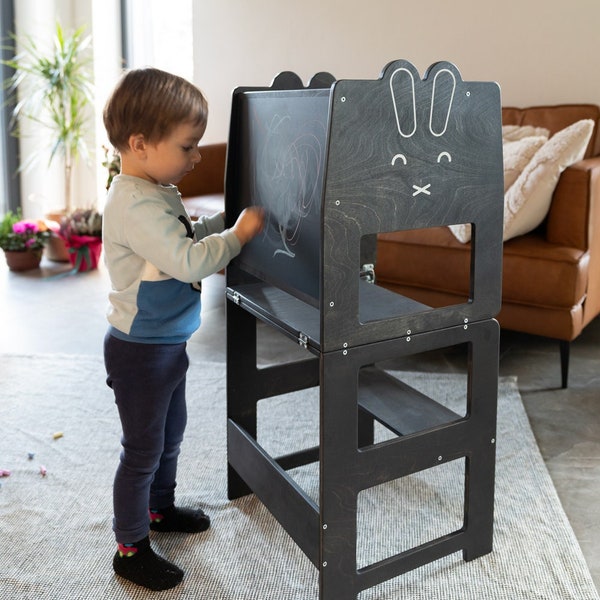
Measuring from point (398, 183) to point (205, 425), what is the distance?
1.12 meters

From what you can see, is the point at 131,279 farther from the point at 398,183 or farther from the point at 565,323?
the point at 565,323

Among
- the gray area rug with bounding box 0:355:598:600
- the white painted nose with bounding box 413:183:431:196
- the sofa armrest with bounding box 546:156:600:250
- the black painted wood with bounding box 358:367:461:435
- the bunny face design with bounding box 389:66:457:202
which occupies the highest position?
the bunny face design with bounding box 389:66:457:202

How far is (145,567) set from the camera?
1428 mm

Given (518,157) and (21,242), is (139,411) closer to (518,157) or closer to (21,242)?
(518,157)

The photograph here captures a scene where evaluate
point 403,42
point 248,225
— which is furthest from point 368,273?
point 403,42

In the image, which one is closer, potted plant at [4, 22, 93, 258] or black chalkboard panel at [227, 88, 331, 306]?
black chalkboard panel at [227, 88, 331, 306]

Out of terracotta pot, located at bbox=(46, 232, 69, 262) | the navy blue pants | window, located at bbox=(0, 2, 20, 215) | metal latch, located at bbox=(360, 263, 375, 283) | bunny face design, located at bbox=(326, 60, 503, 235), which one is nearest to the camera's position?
bunny face design, located at bbox=(326, 60, 503, 235)

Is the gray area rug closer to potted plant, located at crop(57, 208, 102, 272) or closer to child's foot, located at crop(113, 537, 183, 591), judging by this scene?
child's foot, located at crop(113, 537, 183, 591)

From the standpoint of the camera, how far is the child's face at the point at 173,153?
1301 millimetres

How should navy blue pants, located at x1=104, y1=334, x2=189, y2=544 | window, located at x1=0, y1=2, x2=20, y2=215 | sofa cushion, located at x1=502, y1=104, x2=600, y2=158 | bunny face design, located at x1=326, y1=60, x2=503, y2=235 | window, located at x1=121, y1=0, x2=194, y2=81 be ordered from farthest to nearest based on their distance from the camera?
window, located at x1=121, y1=0, x2=194, y2=81 < window, located at x1=0, y1=2, x2=20, y2=215 < sofa cushion, located at x1=502, y1=104, x2=600, y2=158 < navy blue pants, located at x1=104, y1=334, x2=189, y2=544 < bunny face design, located at x1=326, y1=60, x2=503, y2=235

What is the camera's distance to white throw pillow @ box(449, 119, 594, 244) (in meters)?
2.33

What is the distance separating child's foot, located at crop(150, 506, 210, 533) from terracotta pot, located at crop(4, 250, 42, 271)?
2491 mm

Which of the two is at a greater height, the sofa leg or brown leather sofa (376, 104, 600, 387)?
brown leather sofa (376, 104, 600, 387)

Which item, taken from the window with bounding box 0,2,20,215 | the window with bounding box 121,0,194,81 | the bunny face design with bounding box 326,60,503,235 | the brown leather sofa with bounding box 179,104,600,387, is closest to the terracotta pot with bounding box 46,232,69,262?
the window with bounding box 0,2,20,215
